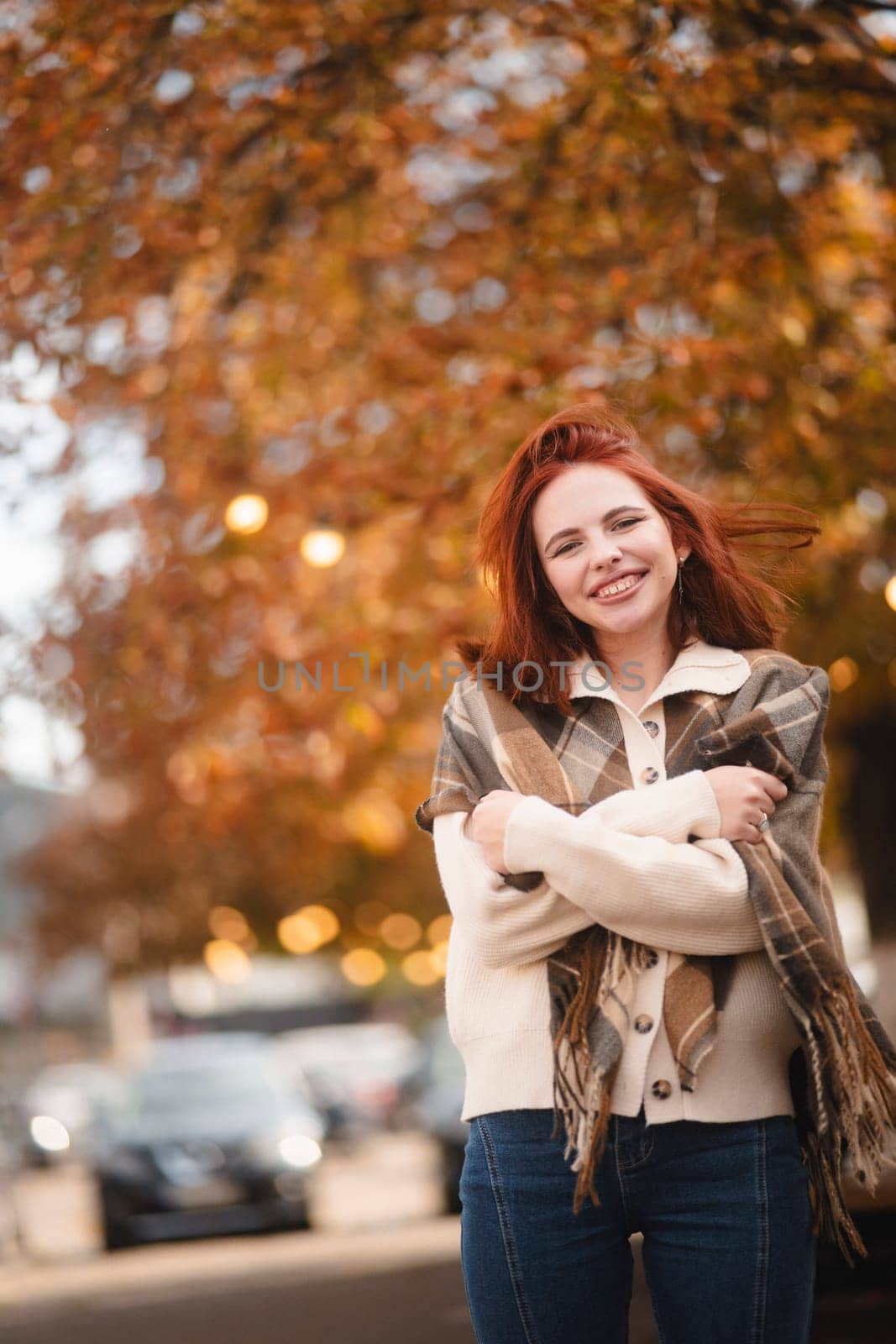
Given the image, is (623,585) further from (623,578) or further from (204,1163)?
(204,1163)

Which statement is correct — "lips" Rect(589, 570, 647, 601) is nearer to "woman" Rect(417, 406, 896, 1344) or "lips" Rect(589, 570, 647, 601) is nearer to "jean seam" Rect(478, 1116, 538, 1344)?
"woman" Rect(417, 406, 896, 1344)

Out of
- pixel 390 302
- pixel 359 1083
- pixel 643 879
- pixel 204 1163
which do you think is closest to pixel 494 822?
pixel 643 879

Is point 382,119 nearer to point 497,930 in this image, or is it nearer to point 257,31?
point 257,31

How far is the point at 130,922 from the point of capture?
30.3m

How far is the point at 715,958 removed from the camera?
8.39 ft

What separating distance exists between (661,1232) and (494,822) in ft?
2.30

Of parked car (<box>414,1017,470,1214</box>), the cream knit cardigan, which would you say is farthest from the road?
the cream knit cardigan

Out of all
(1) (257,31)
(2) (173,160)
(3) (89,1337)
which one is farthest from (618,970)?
(3) (89,1337)

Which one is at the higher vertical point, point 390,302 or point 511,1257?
point 390,302

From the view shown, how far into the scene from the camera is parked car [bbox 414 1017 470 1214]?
534 inches

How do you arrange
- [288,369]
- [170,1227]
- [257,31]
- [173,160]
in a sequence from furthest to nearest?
[170,1227], [288,369], [173,160], [257,31]

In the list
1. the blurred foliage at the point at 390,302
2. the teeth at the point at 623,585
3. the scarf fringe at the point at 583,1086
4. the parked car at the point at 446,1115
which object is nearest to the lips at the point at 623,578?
the teeth at the point at 623,585

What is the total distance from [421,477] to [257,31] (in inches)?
85.2

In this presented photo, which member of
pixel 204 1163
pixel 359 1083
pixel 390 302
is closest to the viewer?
pixel 390 302
